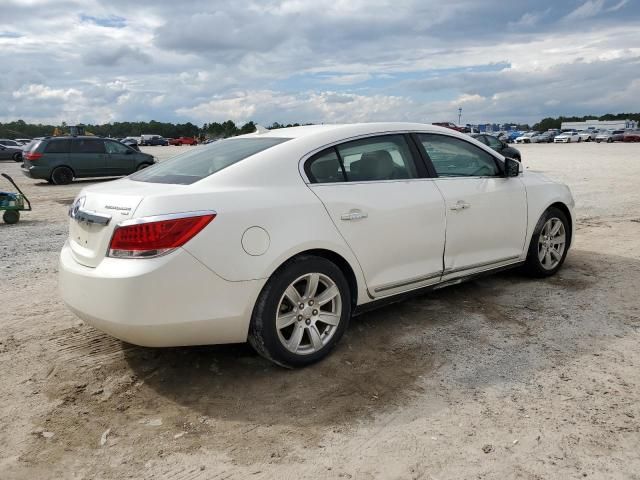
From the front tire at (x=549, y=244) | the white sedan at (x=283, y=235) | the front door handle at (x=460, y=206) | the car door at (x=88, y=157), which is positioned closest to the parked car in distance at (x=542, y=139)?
the car door at (x=88, y=157)

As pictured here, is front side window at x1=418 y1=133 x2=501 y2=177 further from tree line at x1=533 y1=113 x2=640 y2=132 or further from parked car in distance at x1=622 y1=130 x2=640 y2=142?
tree line at x1=533 y1=113 x2=640 y2=132

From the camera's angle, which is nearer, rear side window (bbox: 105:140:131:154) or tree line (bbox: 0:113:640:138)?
rear side window (bbox: 105:140:131:154)

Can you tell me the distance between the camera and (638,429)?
9.48ft

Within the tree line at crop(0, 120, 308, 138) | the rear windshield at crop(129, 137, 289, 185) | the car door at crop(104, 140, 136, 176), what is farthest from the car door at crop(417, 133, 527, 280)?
the tree line at crop(0, 120, 308, 138)

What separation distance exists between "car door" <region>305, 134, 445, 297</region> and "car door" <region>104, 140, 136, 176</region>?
642 inches

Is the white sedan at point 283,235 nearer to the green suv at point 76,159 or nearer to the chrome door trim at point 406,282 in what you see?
the chrome door trim at point 406,282

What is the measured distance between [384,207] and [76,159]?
16785mm

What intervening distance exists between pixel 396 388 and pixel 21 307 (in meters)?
3.58

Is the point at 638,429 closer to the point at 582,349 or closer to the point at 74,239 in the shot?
the point at 582,349

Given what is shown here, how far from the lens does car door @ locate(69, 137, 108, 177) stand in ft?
60.1

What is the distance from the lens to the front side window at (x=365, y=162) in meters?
3.87

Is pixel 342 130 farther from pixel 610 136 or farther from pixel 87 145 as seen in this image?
pixel 610 136

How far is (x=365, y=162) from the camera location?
4.10 meters

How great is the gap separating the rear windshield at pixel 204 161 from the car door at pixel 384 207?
1.55 feet
